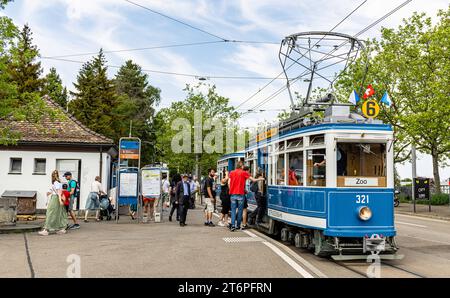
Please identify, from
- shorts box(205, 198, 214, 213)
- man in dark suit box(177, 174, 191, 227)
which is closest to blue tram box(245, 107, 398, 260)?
shorts box(205, 198, 214, 213)

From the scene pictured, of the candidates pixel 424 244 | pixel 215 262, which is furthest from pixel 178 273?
pixel 424 244

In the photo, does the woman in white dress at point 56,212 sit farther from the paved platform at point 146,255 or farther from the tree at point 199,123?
the tree at point 199,123

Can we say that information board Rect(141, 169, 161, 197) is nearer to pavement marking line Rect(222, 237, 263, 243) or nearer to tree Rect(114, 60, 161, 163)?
pavement marking line Rect(222, 237, 263, 243)

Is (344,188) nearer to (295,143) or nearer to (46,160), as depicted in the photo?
(295,143)

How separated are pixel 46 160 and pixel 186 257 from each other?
15000 mm

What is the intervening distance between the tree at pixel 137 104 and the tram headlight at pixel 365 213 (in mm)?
61010

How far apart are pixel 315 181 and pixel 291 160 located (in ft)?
4.37

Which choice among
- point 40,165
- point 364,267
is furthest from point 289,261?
point 40,165

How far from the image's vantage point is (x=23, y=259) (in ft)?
31.8

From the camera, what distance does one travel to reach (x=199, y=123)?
4603cm

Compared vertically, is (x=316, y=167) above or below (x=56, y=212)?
above

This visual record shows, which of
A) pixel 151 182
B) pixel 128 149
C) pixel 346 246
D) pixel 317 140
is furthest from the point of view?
pixel 128 149

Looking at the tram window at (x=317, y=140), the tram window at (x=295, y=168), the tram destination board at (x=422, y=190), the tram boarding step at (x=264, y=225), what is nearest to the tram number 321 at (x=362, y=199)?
the tram window at (x=317, y=140)
